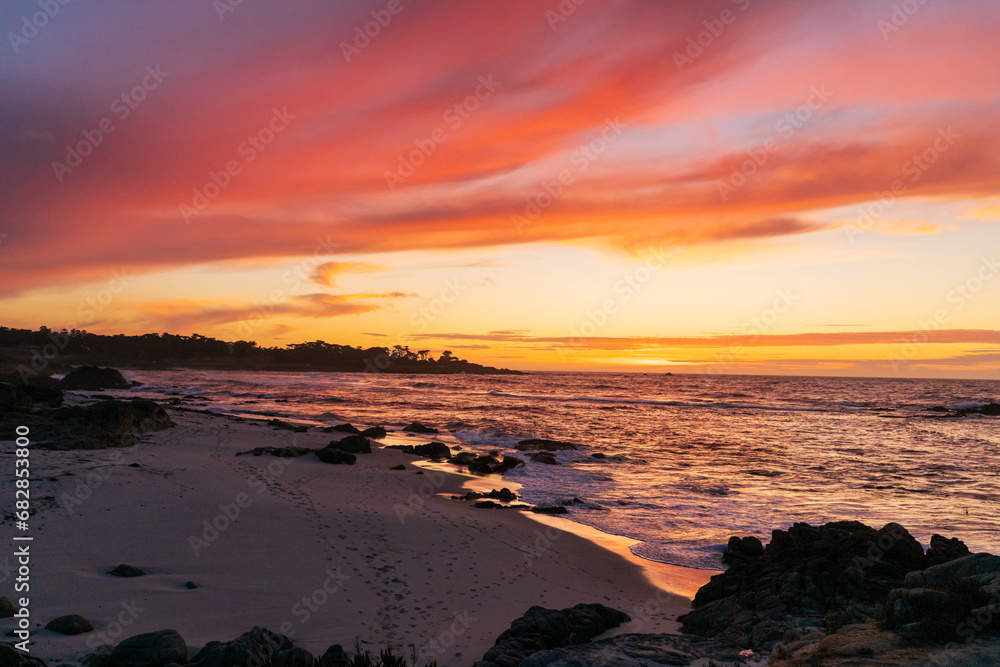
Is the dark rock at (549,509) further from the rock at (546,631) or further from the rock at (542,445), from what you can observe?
the rock at (542,445)

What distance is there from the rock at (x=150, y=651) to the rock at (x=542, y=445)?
2522cm

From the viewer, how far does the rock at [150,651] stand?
212 inches

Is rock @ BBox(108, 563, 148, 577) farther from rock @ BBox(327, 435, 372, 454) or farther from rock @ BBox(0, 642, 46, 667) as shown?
rock @ BBox(327, 435, 372, 454)

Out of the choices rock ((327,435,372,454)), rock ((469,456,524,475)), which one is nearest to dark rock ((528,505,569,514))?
rock ((469,456,524,475))

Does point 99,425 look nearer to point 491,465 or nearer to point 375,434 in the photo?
point 491,465

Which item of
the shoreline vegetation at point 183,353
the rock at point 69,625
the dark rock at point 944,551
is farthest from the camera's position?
the shoreline vegetation at point 183,353

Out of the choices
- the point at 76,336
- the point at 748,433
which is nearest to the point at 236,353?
the point at 76,336

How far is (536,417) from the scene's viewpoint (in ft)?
168

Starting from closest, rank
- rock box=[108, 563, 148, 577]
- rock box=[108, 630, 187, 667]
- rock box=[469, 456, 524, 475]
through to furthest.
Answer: rock box=[108, 630, 187, 667], rock box=[108, 563, 148, 577], rock box=[469, 456, 524, 475]

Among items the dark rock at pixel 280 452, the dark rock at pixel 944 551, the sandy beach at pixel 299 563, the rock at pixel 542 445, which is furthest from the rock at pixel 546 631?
the rock at pixel 542 445

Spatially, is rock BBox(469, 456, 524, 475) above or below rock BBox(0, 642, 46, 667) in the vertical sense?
below

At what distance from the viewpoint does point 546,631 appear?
718 centimetres

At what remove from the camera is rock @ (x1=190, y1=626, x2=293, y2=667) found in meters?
5.53

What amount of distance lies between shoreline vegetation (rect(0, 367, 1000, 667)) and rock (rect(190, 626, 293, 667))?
0.06ft
